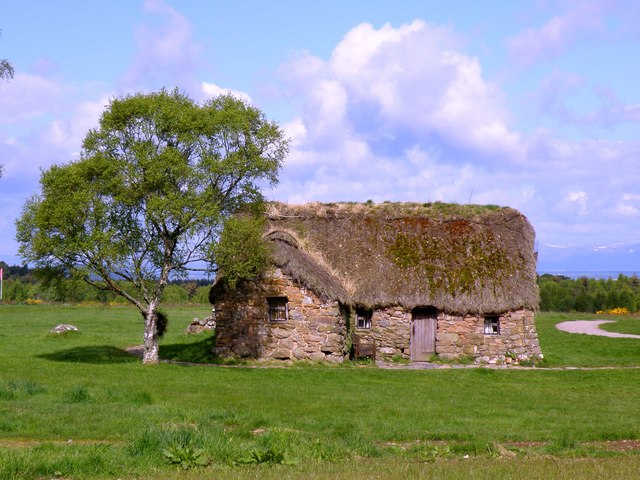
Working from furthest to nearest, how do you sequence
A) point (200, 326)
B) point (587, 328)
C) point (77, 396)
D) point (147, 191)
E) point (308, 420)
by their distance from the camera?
point (587, 328) < point (200, 326) < point (147, 191) < point (77, 396) < point (308, 420)

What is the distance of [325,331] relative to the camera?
30.3 metres

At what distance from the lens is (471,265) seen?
1316 inches

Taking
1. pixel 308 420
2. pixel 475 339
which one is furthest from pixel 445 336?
pixel 308 420

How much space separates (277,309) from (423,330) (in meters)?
6.75

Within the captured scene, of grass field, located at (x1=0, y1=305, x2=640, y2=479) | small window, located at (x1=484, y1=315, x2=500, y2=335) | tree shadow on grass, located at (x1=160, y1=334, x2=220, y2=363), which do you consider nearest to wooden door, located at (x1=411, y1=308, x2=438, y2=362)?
small window, located at (x1=484, y1=315, x2=500, y2=335)

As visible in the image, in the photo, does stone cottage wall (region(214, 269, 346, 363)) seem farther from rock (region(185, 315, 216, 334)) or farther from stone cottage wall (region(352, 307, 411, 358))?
rock (region(185, 315, 216, 334))

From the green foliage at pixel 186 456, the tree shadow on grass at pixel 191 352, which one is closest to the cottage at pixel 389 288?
the tree shadow on grass at pixel 191 352

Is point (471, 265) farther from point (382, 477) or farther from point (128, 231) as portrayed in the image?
point (382, 477)

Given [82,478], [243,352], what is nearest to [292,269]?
[243,352]

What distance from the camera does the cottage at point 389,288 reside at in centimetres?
3042

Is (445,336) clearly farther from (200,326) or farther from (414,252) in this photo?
(200,326)

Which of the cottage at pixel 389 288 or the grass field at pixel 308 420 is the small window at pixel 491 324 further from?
the grass field at pixel 308 420

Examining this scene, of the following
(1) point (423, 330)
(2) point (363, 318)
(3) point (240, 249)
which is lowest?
(1) point (423, 330)

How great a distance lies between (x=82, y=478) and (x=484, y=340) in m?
25.2
